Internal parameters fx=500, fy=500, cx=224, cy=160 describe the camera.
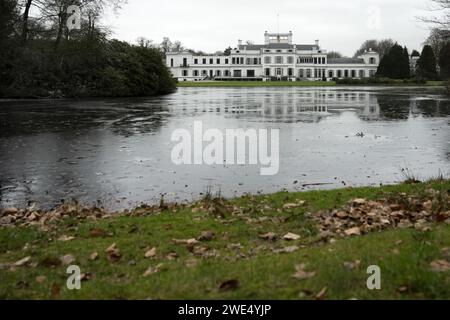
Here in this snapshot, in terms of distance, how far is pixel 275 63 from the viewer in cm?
14088

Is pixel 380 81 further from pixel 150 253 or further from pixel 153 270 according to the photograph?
pixel 153 270

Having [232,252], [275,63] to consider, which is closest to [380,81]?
[275,63]

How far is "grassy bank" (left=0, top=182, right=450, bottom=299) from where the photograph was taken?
Result: 4.29 metres

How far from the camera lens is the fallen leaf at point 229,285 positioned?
4316 millimetres

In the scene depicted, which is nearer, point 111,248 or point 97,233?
point 111,248

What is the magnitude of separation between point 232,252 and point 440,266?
2.16 meters

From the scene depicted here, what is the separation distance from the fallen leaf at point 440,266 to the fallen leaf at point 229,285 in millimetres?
1759

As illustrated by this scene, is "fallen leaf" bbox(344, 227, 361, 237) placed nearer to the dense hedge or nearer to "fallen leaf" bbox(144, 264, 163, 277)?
"fallen leaf" bbox(144, 264, 163, 277)

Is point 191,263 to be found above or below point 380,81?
below

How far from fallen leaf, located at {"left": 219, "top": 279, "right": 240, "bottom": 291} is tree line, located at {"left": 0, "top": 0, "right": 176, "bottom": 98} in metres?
38.7

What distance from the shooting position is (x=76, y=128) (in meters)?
19.8

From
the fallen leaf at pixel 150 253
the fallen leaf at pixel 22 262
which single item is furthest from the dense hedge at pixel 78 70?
the fallen leaf at pixel 150 253

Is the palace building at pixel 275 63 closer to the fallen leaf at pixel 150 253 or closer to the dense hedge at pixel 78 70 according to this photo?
the dense hedge at pixel 78 70

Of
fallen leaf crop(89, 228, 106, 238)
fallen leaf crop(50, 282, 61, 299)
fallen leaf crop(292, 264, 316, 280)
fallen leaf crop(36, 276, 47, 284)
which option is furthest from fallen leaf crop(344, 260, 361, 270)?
fallen leaf crop(89, 228, 106, 238)
